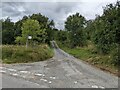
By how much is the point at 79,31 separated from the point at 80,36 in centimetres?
156

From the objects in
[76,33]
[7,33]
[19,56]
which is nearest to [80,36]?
[76,33]

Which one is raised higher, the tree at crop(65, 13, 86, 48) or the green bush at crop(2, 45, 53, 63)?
the tree at crop(65, 13, 86, 48)

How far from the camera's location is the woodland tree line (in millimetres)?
22812

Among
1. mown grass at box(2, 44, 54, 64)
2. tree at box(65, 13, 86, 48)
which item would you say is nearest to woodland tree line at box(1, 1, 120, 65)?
tree at box(65, 13, 86, 48)

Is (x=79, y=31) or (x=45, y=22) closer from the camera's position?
(x=79, y=31)

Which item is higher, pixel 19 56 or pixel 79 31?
pixel 79 31

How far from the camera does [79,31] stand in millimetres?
72875

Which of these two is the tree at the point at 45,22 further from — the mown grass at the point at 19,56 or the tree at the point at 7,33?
the mown grass at the point at 19,56

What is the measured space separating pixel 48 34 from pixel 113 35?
62420mm

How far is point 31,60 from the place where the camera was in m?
25.3

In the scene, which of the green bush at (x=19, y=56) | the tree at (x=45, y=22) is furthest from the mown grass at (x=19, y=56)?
the tree at (x=45, y=22)

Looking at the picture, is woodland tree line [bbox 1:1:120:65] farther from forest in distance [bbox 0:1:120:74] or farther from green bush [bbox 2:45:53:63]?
green bush [bbox 2:45:53:63]

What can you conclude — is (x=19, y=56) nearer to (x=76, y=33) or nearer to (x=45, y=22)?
(x=76, y=33)

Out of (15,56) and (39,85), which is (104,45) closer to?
(15,56)
